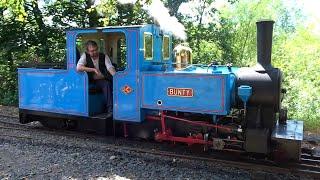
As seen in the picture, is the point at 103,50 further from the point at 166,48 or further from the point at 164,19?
the point at 164,19

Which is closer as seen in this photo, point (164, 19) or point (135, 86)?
point (135, 86)

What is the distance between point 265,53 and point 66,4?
36.1ft

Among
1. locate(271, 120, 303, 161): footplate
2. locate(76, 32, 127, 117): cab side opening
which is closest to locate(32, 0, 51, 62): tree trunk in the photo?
locate(76, 32, 127, 117): cab side opening

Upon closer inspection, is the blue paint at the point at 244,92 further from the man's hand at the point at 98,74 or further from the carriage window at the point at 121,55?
the man's hand at the point at 98,74

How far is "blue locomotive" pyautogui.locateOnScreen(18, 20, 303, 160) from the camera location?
612cm

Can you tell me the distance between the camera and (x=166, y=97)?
264 inches

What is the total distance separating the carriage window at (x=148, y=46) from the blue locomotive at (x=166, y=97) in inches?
0.7

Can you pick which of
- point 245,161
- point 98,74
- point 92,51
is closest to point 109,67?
point 98,74

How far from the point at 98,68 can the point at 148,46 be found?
3.94 feet

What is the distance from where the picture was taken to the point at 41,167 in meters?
5.89

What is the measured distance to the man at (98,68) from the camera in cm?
756

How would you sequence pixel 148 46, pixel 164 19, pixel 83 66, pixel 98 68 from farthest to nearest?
1. pixel 164 19
2. pixel 98 68
3. pixel 83 66
4. pixel 148 46

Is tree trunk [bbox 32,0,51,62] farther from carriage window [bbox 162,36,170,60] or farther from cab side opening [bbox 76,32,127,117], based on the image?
carriage window [bbox 162,36,170,60]

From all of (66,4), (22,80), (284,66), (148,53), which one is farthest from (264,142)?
(284,66)
